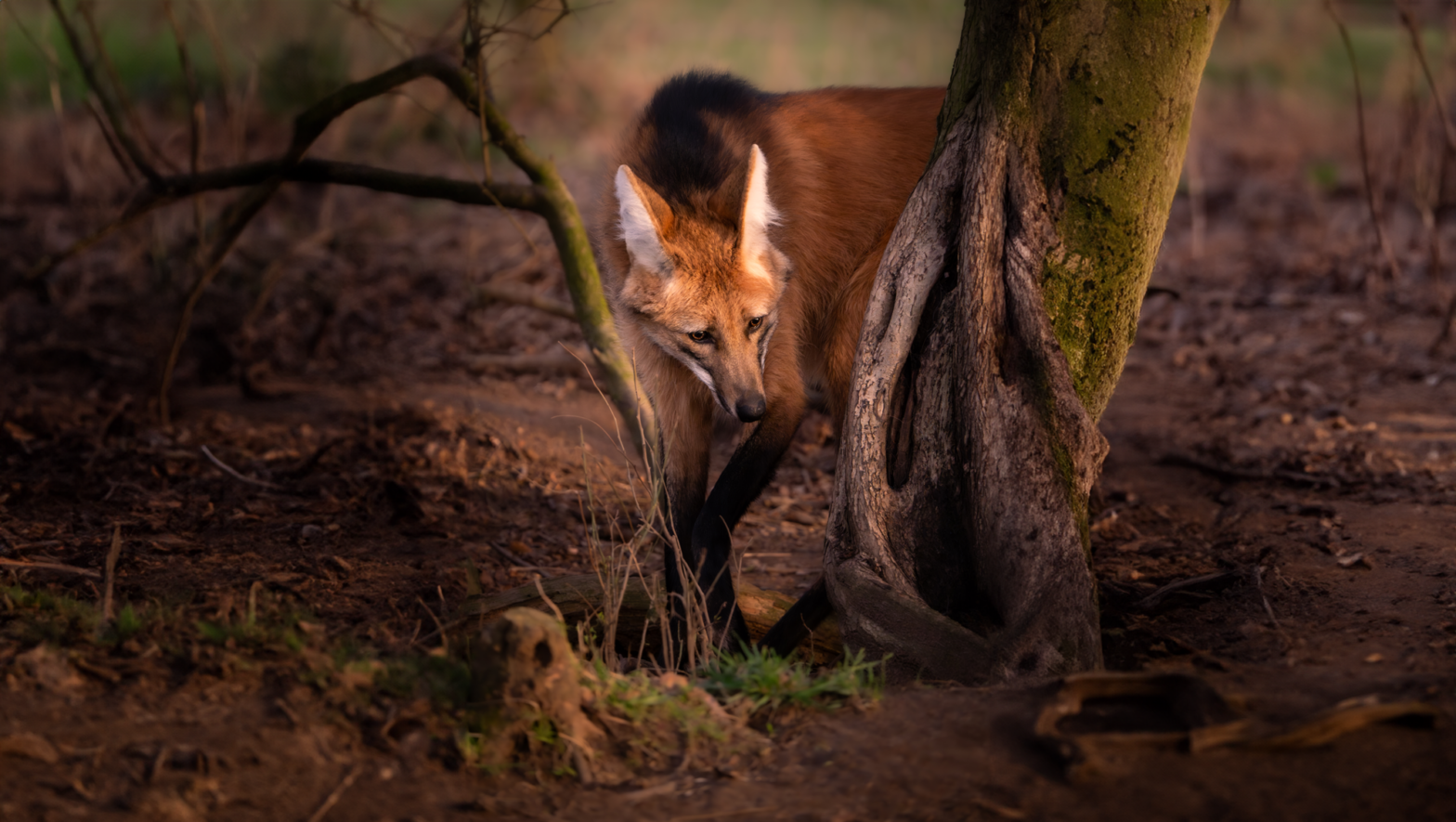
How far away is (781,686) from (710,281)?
1692 millimetres

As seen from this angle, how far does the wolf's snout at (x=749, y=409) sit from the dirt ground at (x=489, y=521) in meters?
0.55

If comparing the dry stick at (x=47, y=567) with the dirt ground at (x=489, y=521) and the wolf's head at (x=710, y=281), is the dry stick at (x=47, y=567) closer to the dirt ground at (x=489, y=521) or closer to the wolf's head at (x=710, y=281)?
the dirt ground at (x=489, y=521)

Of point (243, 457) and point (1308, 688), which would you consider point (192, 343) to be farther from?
point (1308, 688)

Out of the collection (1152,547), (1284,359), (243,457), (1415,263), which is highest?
(1415,263)

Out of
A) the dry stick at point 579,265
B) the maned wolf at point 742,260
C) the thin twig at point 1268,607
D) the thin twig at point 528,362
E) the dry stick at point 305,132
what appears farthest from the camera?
the thin twig at point 528,362

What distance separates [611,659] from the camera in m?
3.25

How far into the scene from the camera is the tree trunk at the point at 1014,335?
3279mm

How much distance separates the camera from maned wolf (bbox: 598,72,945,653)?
3973 mm

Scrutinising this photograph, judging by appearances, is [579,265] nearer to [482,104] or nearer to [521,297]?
[482,104]

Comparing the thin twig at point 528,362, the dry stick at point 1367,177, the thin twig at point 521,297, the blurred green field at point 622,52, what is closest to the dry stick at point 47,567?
the thin twig at point 521,297

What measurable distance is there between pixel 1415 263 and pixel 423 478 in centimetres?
764

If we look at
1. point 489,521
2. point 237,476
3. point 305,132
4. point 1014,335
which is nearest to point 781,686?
point 1014,335

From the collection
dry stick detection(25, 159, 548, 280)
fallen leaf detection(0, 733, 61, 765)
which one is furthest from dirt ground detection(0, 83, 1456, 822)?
dry stick detection(25, 159, 548, 280)

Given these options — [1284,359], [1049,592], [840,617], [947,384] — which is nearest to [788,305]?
[947,384]
